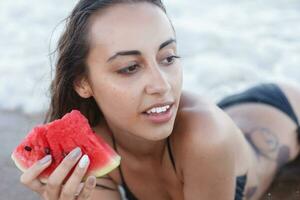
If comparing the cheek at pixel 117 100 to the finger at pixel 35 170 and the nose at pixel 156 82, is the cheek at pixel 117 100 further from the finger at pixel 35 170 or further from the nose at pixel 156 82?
the finger at pixel 35 170

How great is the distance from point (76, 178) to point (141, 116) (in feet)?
1.91

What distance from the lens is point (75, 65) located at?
3.39 meters

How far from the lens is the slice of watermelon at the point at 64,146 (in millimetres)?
2900

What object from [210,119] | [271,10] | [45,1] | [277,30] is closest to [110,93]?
[210,119]

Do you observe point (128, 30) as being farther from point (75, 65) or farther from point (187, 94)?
point (187, 94)

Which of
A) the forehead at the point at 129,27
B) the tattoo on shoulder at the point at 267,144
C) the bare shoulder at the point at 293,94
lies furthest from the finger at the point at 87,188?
the bare shoulder at the point at 293,94

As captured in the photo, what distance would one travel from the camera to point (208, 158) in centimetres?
329

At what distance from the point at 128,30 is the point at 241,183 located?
1.45 m

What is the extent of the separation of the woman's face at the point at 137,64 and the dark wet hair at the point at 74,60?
2.6 inches

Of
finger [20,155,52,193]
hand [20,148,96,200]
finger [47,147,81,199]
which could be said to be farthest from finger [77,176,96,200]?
finger [20,155,52,193]

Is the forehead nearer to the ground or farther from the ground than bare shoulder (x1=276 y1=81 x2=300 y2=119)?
farther from the ground

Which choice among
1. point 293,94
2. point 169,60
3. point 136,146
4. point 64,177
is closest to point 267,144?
point 293,94

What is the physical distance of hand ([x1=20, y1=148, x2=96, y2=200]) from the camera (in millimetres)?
2711

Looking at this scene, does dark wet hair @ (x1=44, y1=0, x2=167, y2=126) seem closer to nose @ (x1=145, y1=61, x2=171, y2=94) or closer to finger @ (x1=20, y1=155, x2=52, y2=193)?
nose @ (x1=145, y1=61, x2=171, y2=94)
